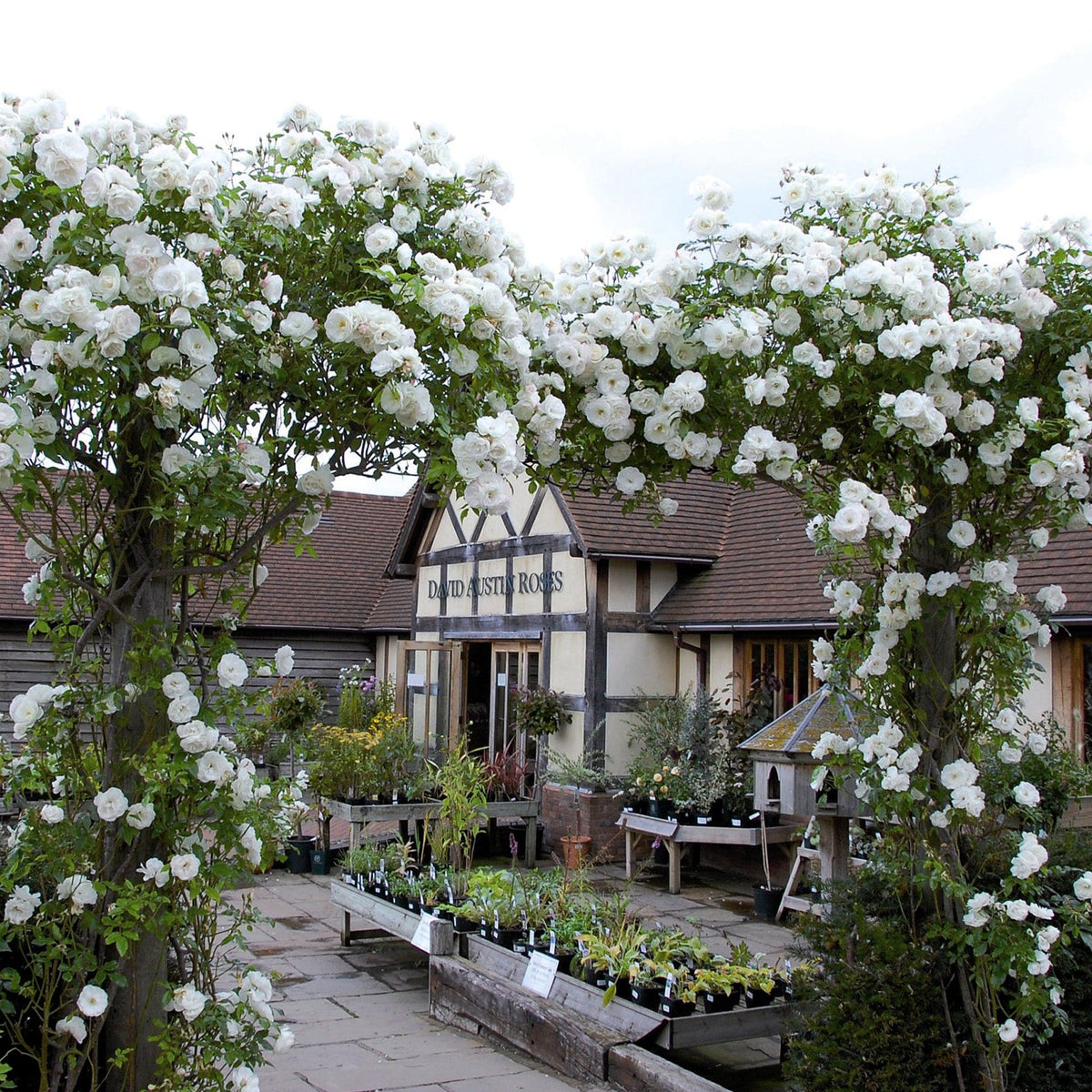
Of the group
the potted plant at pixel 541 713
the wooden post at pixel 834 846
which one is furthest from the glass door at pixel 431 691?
the wooden post at pixel 834 846

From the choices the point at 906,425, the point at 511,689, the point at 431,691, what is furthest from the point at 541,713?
the point at 906,425

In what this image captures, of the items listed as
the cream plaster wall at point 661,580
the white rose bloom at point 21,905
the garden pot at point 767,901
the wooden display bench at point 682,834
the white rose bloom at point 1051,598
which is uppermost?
the cream plaster wall at point 661,580

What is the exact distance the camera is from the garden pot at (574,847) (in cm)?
1129

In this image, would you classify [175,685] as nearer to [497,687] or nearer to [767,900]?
[767,900]

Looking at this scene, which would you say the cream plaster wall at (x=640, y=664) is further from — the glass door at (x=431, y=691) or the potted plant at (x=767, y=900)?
the potted plant at (x=767, y=900)

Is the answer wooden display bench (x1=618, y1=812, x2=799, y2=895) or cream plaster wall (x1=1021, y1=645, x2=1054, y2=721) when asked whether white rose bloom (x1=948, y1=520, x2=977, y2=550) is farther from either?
wooden display bench (x1=618, y1=812, x2=799, y2=895)

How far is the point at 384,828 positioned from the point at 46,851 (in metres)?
10.8

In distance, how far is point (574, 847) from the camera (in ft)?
36.7

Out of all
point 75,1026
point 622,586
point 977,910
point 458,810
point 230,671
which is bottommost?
point 75,1026

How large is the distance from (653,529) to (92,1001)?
9965 millimetres

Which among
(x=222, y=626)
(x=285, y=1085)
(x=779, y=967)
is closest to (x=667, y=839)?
(x=779, y=967)

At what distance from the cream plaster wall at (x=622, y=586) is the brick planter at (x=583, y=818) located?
2037 millimetres

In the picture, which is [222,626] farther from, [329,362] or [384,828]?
[384,828]

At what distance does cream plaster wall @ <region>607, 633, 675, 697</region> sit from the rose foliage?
28.6 feet
